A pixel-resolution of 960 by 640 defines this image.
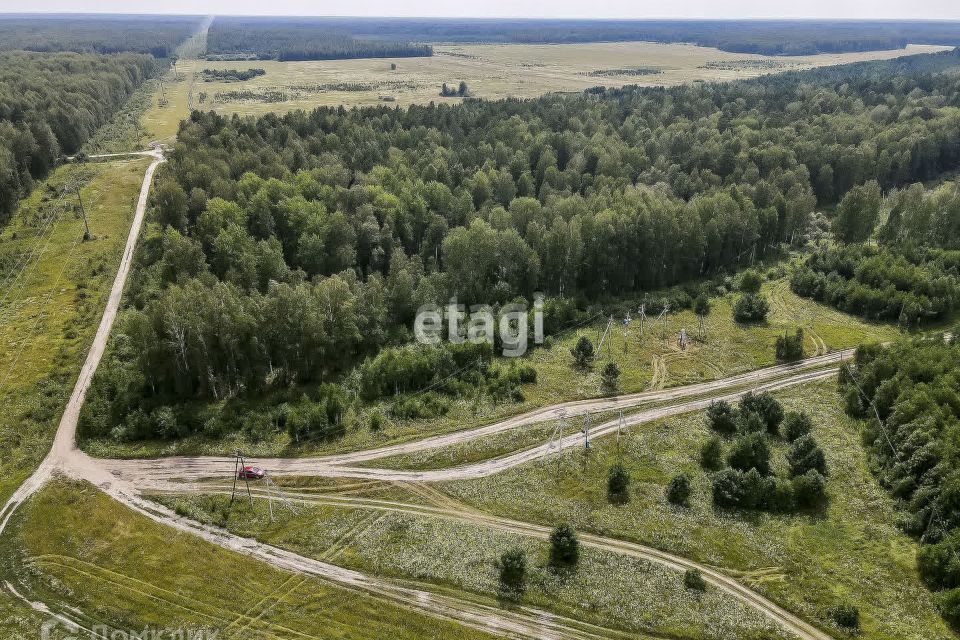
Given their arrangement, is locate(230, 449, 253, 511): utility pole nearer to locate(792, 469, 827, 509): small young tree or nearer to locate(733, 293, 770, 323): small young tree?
locate(792, 469, 827, 509): small young tree

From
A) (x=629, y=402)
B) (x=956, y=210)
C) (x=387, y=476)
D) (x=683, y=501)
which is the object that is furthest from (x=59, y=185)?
(x=956, y=210)

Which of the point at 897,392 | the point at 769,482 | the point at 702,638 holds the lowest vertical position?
Answer: the point at 702,638

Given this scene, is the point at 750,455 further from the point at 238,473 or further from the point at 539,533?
the point at 238,473

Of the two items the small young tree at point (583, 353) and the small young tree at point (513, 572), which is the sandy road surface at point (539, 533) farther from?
the small young tree at point (583, 353)

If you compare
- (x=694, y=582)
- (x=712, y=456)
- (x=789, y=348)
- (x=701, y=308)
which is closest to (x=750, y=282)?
(x=701, y=308)

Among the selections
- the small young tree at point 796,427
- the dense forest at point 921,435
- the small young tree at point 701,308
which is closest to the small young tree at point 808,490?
the dense forest at point 921,435

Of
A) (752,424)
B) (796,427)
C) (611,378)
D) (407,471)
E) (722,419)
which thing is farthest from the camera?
(611,378)

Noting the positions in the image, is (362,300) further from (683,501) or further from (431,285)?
(683,501)

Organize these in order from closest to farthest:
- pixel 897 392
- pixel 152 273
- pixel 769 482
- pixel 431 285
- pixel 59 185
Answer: pixel 769 482, pixel 897 392, pixel 431 285, pixel 152 273, pixel 59 185
